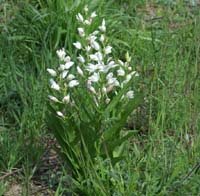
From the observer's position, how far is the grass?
11.1 ft

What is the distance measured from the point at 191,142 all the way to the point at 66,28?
5.22ft

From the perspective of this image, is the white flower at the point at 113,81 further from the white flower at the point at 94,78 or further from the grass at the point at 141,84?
the grass at the point at 141,84

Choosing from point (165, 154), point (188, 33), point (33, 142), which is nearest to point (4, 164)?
point (33, 142)

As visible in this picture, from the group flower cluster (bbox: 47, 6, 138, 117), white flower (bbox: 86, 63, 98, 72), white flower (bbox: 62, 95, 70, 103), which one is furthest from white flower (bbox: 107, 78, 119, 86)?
white flower (bbox: 62, 95, 70, 103)

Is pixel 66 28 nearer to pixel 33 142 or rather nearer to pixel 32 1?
pixel 32 1

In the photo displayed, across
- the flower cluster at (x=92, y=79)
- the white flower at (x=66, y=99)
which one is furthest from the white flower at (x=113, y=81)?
the white flower at (x=66, y=99)

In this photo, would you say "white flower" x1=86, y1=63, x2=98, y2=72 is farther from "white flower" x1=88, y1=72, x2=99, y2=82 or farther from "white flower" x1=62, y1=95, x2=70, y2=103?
"white flower" x1=62, y1=95, x2=70, y2=103

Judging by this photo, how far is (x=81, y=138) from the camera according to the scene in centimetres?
326

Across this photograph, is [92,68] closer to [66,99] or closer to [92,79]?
[92,79]

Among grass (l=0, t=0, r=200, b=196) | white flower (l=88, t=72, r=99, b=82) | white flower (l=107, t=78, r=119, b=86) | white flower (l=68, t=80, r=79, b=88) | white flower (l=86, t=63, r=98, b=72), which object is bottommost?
grass (l=0, t=0, r=200, b=196)

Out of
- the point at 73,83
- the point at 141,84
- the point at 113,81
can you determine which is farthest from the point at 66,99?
the point at 141,84

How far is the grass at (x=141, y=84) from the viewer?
11.1 feet

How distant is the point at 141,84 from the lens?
432 cm

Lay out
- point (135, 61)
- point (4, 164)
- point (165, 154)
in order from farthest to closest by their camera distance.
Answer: point (135, 61)
point (4, 164)
point (165, 154)
